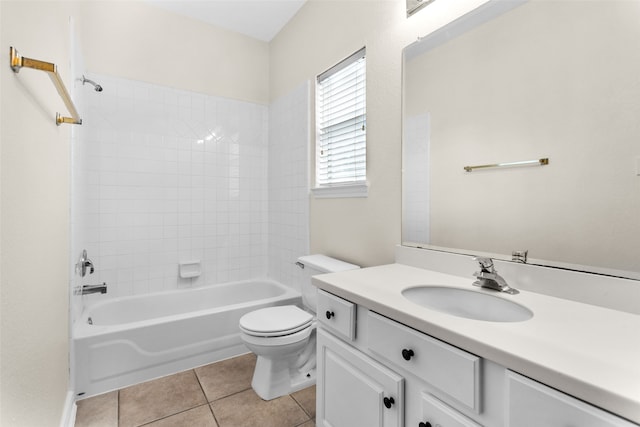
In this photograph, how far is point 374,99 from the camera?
1793 millimetres

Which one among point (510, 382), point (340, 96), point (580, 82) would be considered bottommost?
point (510, 382)

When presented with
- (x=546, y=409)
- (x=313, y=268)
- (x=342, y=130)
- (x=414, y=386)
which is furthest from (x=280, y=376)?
(x=342, y=130)

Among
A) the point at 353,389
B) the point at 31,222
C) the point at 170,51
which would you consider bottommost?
the point at 353,389

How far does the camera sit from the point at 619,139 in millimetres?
905

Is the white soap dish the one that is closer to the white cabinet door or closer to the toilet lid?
the toilet lid

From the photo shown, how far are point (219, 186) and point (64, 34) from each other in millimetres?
1571

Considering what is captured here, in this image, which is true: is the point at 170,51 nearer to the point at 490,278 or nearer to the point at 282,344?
the point at 282,344

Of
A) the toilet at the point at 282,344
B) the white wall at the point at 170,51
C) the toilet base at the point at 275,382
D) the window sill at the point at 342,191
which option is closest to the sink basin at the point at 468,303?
the toilet at the point at 282,344

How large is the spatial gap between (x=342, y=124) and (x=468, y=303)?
56.4 inches

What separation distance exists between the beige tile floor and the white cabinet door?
42 centimetres

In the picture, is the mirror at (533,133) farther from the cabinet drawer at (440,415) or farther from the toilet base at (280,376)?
the toilet base at (280,376)

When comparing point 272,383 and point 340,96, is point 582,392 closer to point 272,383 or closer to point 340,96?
point 272,383

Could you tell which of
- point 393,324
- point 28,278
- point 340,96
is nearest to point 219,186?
point 340,96

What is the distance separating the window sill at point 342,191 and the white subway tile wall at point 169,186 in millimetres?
339
